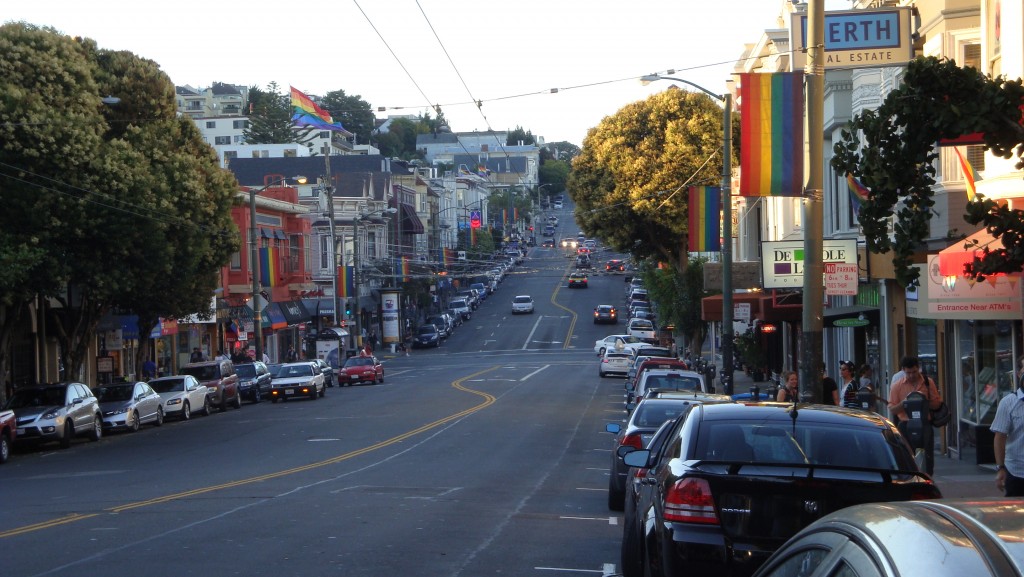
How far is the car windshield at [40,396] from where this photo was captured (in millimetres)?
28453

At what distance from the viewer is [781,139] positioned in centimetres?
1443

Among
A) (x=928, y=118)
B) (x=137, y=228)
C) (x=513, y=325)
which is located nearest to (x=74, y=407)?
(x=137, y=228)

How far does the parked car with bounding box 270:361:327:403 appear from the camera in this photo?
4366cm

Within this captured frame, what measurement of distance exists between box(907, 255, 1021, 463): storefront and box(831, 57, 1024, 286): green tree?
5.96 metres

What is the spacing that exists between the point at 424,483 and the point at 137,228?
15.3m

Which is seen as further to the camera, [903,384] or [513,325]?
[513,325]

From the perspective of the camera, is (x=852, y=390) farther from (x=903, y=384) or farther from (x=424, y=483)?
(x=424, y=483)

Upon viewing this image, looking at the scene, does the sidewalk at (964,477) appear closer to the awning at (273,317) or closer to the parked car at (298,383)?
the parked car at (298,383)

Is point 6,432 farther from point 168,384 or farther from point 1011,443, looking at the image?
point 1011,443

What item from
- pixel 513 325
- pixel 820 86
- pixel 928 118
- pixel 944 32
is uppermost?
pixel 944 32

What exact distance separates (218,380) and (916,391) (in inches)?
1210

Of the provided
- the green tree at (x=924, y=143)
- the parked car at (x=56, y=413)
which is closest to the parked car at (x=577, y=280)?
the parked car at (x=56, y=413)

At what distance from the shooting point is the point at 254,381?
45188 mm

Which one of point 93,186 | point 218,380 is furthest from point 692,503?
point 218,380
